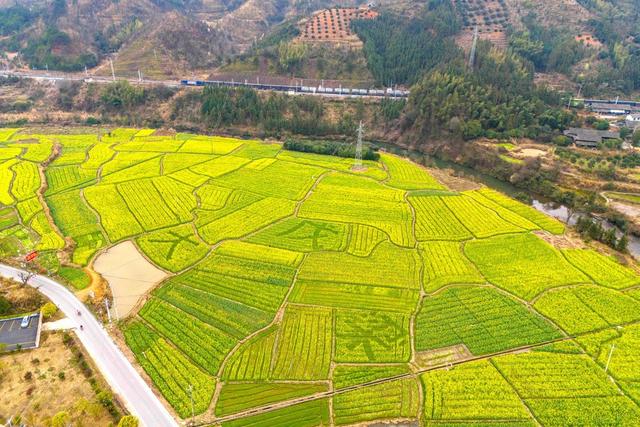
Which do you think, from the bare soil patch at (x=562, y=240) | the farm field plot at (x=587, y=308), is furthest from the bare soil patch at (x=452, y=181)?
the farm field plot at (x=587, y=308)

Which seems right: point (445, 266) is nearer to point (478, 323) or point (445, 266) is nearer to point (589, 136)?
point (478, 323)

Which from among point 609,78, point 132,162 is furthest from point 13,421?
point 609,78

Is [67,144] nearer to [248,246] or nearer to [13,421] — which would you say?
[248,246]

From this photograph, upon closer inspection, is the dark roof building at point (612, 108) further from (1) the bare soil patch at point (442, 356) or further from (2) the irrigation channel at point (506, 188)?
(1) the bare soil patch at point (442, 356)

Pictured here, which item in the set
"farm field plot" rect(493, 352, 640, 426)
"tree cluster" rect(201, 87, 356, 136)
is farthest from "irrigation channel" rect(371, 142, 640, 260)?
"farm field plot" rect(493, 352, 640, 426)

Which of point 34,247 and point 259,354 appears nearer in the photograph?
point 259,354

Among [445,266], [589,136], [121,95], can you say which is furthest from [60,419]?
[121,95]
